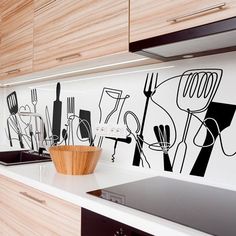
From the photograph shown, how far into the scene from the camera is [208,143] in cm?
121

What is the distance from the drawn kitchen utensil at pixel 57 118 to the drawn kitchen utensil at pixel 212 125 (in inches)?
45.2

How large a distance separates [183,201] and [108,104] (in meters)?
0.85

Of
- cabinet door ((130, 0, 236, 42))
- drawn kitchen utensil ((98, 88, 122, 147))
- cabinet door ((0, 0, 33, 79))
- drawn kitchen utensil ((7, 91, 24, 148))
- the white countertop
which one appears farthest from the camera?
drawn kitchen utensil ((7, 91, 24, 148))

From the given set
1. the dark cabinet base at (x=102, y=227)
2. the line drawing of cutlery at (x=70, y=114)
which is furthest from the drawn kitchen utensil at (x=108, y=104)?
the dark cabinet base at (x=102, y=227)

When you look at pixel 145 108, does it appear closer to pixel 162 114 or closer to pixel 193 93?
pixel 162 114

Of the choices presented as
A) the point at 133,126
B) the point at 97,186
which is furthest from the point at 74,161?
the point at 133,126

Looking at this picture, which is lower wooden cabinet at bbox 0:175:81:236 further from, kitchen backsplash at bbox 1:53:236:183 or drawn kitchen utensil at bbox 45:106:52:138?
drawn kitchen utensil at bbox 45:106:52:138

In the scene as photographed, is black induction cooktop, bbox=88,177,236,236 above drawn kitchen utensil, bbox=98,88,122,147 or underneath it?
underneath

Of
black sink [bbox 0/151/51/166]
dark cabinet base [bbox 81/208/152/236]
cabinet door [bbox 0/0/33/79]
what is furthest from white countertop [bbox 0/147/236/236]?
cabinet door [bbox 0/0/33/79]

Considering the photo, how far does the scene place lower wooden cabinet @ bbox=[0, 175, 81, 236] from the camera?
1.06 m

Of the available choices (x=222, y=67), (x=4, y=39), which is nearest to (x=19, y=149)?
(x=4, y=39)

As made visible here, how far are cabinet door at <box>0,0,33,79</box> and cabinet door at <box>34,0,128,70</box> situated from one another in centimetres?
10

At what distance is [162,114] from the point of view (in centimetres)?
139

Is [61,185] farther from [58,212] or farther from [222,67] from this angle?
[222,67]
